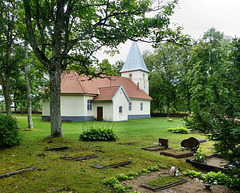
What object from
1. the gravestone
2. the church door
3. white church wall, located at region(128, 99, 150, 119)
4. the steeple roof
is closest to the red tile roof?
white church wall, located at region(128, 99, 150, 119)

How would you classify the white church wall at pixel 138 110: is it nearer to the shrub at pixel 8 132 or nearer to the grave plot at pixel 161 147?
the grave plot at pixel 161 147

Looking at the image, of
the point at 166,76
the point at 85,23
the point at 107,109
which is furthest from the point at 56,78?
the point at 166,76

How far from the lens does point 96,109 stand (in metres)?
28.0

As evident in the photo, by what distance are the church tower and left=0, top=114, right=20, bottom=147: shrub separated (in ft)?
103

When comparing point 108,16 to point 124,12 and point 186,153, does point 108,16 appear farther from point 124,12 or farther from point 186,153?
point 186,153

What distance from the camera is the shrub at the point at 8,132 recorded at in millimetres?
8086

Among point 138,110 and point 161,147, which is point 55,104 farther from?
point 138,110

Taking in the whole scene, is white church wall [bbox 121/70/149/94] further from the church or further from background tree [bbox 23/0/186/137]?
background tree [bbox 23/0/186/137]

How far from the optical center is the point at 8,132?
827 centimetres

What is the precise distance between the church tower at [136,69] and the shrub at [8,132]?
103ft

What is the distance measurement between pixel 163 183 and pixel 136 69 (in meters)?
34.5

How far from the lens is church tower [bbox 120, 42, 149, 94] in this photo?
38.7 metres

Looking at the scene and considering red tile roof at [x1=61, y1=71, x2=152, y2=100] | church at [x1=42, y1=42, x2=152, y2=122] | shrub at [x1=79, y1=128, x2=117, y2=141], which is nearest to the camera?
shrub at [x1=79, y1=128, x2=117, y2=141]

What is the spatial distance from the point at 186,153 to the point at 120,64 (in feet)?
157
